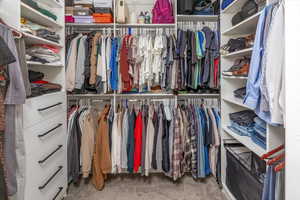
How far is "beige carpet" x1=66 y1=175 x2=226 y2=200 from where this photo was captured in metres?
2.13

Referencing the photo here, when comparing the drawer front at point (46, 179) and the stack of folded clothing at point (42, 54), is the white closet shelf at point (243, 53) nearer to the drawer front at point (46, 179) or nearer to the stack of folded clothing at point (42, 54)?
the stack of folded clothing at point (42, 54)

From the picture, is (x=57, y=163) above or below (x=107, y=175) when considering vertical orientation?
above

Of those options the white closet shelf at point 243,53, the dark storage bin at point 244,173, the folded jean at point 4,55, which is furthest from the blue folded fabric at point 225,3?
the folded jean at point 4,55

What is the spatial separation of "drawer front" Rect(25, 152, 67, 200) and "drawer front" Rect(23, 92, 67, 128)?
294mm

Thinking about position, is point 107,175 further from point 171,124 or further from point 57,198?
point 171,124

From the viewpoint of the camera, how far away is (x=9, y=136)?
120 cm

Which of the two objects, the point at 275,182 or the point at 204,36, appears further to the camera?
the point at 204,36

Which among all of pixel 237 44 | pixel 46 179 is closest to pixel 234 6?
pixel 237 44

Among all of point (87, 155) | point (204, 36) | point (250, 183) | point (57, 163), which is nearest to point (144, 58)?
point (204, 36)

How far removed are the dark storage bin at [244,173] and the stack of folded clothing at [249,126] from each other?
16 cm

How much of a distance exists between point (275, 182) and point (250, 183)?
0.43 m

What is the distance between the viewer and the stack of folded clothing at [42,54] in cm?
165

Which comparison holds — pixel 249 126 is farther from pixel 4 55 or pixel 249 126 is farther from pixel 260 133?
pixel 4 55

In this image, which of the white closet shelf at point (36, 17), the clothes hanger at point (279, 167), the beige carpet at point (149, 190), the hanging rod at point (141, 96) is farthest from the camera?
the hanging rod at point (141, 96)
